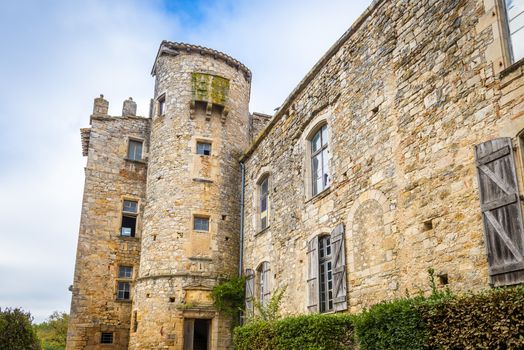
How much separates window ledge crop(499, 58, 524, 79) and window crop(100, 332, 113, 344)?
14901mm

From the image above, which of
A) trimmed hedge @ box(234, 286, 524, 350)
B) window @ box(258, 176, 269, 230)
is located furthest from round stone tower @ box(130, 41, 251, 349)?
trimmed hedge @ box(234, 286, 524, 350)

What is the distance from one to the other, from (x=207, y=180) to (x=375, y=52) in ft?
26.8

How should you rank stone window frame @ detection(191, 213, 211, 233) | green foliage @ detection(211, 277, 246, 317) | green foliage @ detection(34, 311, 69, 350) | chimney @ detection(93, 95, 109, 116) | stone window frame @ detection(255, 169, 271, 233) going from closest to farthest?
stone window frame @ detection(255, 169, 271, 233) → green foliage @ detection(211, 277, 246, 317) → stone window frame @ detection(191, 213, 211, 233) → chimney @ detection(93, 95, 109, 116) → green foliage @ detection(34, 311, 69, 350)

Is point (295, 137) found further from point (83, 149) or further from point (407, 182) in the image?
point (83, 149)

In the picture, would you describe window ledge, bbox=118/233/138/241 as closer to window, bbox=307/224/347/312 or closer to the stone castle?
Answer: the stone castle

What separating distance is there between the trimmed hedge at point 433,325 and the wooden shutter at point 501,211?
716 millimetres

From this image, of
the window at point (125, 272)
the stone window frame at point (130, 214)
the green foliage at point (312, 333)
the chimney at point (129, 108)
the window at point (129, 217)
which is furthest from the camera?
the chimney at point (129, 108)

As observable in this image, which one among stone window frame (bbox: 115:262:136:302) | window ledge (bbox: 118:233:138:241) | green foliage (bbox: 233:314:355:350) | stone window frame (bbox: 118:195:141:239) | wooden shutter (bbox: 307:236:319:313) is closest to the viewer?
green foliage (bbox: 233:314:355:350)

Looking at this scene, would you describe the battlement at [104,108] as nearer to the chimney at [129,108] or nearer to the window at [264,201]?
the chimney at [129,108]

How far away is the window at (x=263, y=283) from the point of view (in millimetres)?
13336

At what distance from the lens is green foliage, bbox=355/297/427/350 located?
579 centimetres

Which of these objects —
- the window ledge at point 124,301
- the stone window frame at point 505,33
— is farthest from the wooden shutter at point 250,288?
the stone window frame at point 505,33

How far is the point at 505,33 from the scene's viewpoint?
Answer: 655 centimetres

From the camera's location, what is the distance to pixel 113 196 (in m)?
18.3
